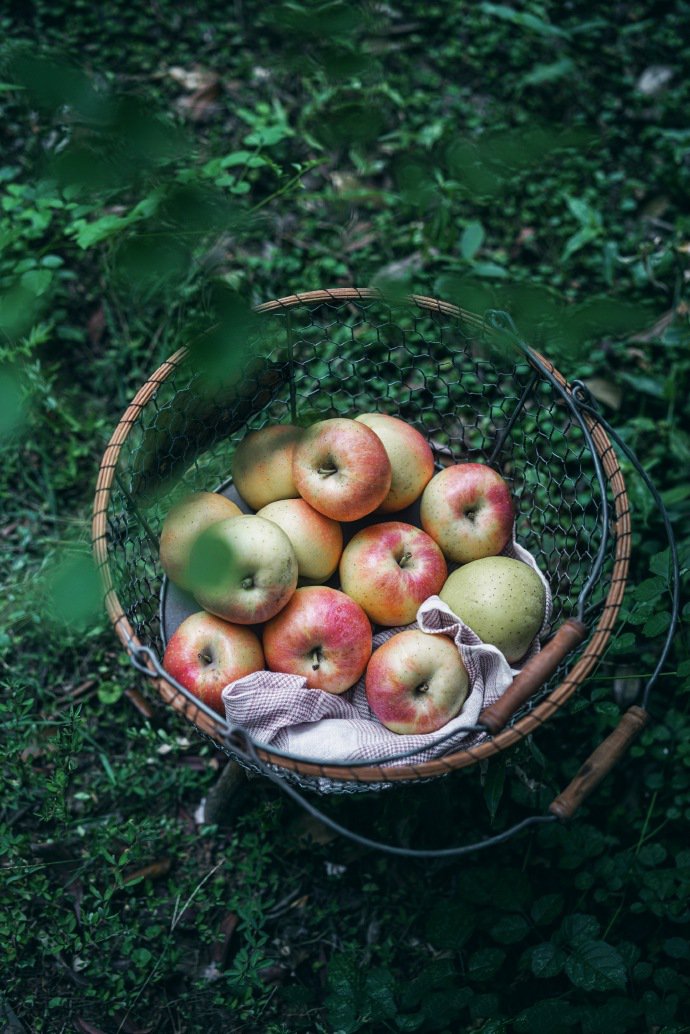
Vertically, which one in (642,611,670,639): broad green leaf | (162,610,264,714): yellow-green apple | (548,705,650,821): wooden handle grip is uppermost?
(162,610,264,714): yellow-green apple

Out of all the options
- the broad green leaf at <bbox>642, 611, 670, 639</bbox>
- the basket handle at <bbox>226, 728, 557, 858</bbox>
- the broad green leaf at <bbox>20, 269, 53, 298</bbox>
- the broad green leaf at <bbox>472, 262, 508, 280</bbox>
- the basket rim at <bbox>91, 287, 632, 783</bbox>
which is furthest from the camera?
the broad green leaf at <bbox>472, 262, 508, 280</bbox>

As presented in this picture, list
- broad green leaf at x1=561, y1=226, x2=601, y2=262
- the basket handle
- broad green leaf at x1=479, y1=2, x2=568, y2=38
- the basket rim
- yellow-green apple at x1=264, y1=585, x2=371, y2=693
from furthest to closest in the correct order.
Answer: broad green leaf at x1=479, y1=2, x2=568, y2=38 < broad green leaf at x1=561, y1=226, x2=601, y2=262 < yellow-green apple at x1=264, y1=585, x2=371, y2=693 < the basket rim < the basket handle

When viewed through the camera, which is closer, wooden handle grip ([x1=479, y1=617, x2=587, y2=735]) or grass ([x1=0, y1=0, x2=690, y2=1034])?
wooden handle grip ([x1=479, y1=617, x2=587, y2=735])

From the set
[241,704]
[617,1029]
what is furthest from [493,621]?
[617,1029]

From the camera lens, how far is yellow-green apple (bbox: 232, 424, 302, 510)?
1.64 meters

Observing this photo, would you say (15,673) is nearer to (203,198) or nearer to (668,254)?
(203,198)

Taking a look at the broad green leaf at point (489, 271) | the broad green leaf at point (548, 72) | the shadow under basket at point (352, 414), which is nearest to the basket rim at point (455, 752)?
the shadow under basket at point (352, 414)

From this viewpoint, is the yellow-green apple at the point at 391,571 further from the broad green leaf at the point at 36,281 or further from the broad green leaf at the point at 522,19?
the broad green leaf at the point at 522,19

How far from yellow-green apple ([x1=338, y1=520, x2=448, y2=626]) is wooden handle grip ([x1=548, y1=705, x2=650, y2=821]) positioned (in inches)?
16.5

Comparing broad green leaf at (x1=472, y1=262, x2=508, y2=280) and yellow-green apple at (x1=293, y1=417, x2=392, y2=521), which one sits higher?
yellow-green apple at (x1=293, y1=417, x2=392, y2=521)

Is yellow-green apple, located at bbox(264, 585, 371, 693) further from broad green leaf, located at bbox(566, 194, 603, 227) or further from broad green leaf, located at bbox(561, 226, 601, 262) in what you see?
broad green leaf, located at bbox(566, 194, 603, 227)

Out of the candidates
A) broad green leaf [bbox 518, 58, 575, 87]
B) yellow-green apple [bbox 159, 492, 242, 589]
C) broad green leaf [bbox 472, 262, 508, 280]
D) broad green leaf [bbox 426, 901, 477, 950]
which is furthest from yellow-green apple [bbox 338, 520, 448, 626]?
broad green leaf [bbox 518, 58, 575, 87]

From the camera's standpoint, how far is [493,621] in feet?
4.97

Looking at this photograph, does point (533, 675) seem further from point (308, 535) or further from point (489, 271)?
point (489, 271)
